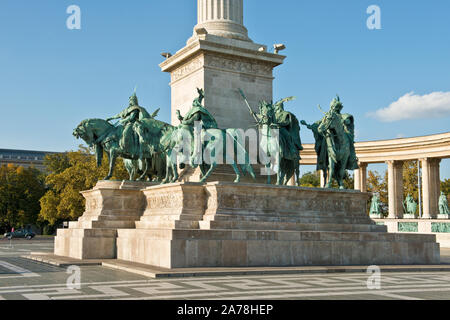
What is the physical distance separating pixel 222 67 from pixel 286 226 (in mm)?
9541

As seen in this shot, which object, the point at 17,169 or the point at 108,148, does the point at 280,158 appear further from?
the point at 17,169

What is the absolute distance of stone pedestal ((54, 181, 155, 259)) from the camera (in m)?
24.3

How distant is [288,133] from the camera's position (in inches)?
981

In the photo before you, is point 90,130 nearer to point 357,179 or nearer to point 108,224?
point 108,224

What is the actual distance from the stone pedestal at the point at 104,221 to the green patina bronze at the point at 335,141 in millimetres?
8499

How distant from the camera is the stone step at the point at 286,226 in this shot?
821 inches

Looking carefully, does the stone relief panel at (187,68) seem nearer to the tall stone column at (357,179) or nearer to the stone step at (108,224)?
the stone step at (108,224)

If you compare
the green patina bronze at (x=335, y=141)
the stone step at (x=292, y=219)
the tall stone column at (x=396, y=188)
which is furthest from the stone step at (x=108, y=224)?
the tall stone column at (x=396, y=188)

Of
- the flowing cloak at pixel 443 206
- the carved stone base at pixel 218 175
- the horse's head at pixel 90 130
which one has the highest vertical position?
the horse's head at pixel 90 130

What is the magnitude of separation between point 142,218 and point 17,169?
69.2 meters

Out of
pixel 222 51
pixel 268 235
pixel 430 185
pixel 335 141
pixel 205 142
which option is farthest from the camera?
pixel 430 185

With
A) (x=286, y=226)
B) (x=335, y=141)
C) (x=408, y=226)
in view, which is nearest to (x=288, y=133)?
(x=335, y=141)

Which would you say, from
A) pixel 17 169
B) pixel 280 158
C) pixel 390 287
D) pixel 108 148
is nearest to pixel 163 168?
pixel 108 148
